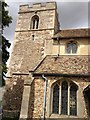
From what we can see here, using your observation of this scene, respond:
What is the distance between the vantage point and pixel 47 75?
477 inches

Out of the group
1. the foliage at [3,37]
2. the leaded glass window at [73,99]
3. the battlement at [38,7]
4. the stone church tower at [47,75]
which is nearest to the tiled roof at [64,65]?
the stone church tower at [47,75]

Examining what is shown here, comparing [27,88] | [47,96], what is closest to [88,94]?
[47,96]

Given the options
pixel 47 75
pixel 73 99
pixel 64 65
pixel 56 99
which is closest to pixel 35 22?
pixel 64 65

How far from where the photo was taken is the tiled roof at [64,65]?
12.3 meters

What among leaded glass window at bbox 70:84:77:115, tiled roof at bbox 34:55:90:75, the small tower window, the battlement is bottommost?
leaded glass window at bbox 70:84:77:115

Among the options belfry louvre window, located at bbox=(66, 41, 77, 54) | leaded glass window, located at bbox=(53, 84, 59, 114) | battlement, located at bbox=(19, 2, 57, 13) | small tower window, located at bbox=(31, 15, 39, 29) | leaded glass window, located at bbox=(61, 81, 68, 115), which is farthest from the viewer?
battlement, located at bbox=(19, 2, 57, 13)

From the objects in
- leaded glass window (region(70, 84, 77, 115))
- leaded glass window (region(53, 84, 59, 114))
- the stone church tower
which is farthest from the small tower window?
leaded glass window (region(70, 84, 77, 115))

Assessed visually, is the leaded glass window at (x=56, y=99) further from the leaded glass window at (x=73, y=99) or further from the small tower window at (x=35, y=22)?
the small tower window at (x=35, y=22)

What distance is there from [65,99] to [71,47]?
5200 mm

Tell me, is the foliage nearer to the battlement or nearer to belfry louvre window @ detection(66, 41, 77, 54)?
belfry louvre window @ detection(66, 41, 77, 54)

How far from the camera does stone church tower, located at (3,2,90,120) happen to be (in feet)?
36.8

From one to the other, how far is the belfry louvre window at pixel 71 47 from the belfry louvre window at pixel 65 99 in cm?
378

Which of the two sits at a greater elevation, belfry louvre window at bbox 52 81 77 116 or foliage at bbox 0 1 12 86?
foliage at bbox 0 1 12 86

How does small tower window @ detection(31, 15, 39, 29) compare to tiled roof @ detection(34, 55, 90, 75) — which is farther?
→ small tower window @ detection(31, 15, 39, 29)
